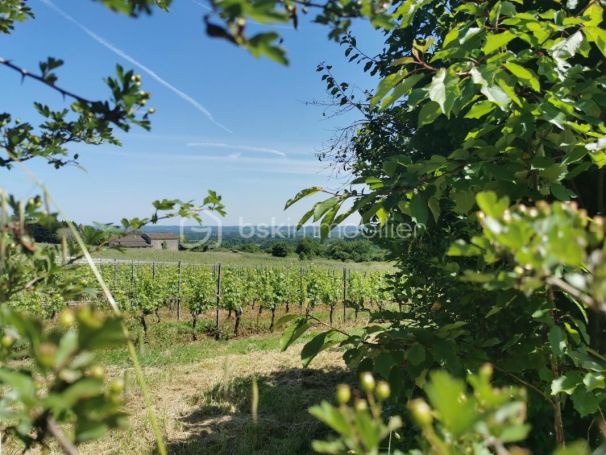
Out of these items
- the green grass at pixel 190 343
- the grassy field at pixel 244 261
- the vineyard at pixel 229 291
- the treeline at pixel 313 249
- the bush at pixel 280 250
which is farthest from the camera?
the bush at pixel 280 250

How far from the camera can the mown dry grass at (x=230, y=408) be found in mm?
4688

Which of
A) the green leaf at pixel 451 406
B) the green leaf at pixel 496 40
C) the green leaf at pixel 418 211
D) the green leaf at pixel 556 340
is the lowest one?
the green leaf at pixel 556 340

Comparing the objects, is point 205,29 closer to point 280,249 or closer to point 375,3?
point 375,3

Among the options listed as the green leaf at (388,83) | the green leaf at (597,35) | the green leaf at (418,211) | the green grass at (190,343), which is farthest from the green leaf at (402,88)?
the green grass at (190,343)

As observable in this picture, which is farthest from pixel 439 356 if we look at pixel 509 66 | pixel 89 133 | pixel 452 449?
pixel 89 133

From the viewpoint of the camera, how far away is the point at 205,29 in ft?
1.96

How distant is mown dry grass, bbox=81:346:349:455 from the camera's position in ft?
15.4

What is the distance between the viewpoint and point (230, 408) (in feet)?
20.1

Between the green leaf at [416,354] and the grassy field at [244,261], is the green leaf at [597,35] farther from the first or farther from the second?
the grassy field at [244,261]

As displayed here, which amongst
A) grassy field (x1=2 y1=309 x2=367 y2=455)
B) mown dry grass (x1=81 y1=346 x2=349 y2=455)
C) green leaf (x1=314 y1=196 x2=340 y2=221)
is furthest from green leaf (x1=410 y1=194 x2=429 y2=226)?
mown dry grass (x1=81 y1=346 x2=349 y2=455)

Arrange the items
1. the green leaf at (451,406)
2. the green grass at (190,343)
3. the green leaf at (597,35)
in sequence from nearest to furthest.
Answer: the green leaf at (451,406) < the green leaf at (597,35) < the green grass at (190,343)

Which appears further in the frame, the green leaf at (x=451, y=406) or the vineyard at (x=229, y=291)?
the vineyard at (x=229, y=291)

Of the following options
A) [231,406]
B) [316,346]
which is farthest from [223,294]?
[316,346]

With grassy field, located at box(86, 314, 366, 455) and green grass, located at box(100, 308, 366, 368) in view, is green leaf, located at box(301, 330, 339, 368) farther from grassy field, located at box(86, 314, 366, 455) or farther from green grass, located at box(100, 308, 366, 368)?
green grass, located at box(100, 308, 366, 368)
